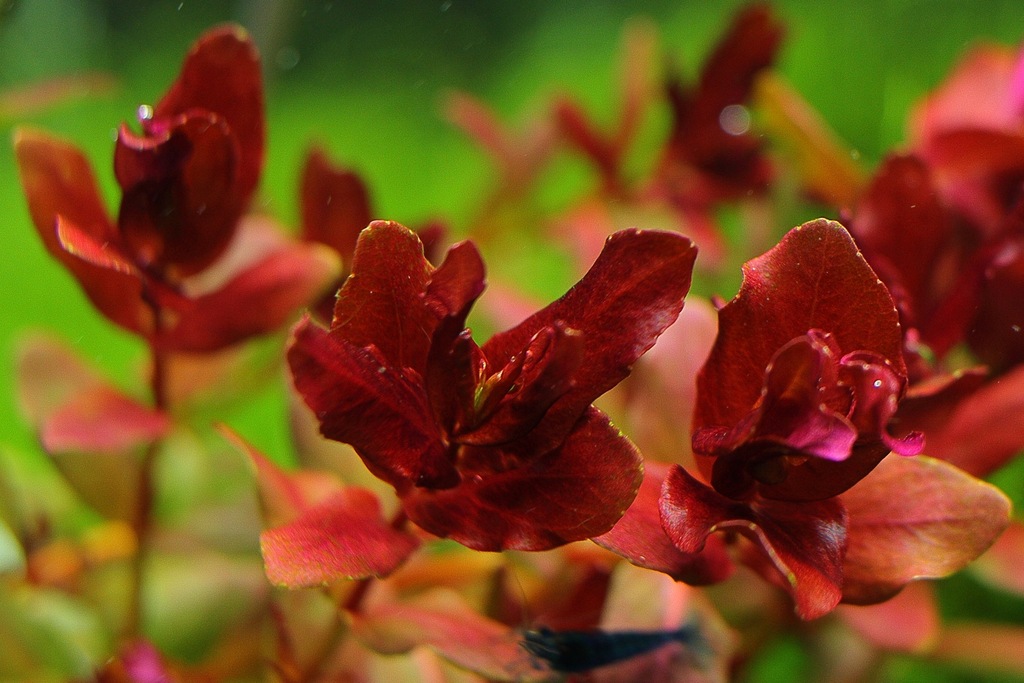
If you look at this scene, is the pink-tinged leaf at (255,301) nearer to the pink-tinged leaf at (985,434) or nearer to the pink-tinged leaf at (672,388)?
the pink-tinged leaf at (672,388)

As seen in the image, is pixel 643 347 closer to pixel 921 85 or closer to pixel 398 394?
pixel 398 394

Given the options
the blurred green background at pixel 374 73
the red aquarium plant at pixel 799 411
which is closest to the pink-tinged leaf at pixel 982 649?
the red aquarium plant at pixel 799 411

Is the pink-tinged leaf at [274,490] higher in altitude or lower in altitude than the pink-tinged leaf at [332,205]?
lower

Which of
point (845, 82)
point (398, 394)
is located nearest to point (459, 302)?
point (398, 394)

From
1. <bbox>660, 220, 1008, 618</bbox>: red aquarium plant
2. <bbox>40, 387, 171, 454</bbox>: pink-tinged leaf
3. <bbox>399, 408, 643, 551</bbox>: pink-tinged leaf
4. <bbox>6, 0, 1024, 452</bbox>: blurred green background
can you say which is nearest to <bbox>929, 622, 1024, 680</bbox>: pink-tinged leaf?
<bbox>660, 220, 1008, 618</bbox>: red aquarium plant

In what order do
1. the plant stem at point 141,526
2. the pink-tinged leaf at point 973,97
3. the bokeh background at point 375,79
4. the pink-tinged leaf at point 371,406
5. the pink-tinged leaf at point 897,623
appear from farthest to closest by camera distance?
the bokeh background at point 375,79 < the pink-tinged leaf at point 973,97 < the plant stem at point 141,526 < the pink-tinged leaf at point 897,623 < the pink-tinged leaf at point 371,406

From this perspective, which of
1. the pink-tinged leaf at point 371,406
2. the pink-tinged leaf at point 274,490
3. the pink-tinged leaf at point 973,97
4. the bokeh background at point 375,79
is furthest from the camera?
the bokeh background at point 375,79

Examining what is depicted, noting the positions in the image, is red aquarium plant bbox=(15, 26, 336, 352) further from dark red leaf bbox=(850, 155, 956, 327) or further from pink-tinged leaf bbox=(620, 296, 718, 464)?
dark red leaf bbox=(850, 155, 956, 327)
